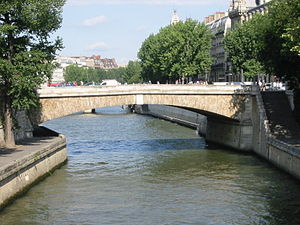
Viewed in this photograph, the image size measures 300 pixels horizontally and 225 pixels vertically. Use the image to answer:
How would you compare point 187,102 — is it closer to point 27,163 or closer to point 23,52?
point 23,52

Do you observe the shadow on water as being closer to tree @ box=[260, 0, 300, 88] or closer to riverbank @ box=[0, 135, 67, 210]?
riverbank @ box=[0, 135, 67, 210]

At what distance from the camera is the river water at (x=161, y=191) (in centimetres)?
2980

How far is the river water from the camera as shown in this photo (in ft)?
97.8

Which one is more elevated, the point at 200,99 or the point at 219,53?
the point at 219,53

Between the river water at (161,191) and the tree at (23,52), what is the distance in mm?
5147

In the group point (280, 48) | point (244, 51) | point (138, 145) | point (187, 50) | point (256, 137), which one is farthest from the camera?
point (187, 50)

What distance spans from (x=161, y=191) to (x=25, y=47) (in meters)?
12.7

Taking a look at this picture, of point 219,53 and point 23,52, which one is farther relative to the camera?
point 219,53

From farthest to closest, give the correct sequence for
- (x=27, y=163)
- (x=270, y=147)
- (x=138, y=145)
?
(x=138, y=145) < (x=270, y=147) < (x=27, y=163)

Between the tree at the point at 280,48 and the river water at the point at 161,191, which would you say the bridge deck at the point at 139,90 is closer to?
the tree at the point at 280,48

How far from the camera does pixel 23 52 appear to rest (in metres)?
39.3

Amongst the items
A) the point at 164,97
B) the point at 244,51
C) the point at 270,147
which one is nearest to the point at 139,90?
the point at 164,97

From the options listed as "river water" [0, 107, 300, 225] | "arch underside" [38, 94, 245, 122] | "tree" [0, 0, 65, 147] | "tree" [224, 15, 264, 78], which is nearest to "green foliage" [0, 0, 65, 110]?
"tree" [0, 0, 65, 147]

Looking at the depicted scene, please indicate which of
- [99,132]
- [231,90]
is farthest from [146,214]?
[99,132]
